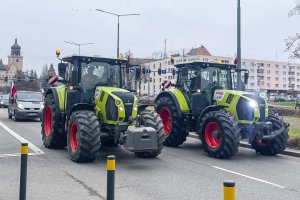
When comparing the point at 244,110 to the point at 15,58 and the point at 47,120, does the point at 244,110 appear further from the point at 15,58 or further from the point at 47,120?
the point at 15,58

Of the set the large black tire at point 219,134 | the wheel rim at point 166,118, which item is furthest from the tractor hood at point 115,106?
the wheel rim at point 166,118

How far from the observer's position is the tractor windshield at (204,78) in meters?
13.2

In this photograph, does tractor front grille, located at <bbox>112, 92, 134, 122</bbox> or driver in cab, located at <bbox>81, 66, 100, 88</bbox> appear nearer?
tractor front grille, located at <bbox>112, 92, 134, 122</bbox>

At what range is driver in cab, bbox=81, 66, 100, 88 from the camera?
1175cm

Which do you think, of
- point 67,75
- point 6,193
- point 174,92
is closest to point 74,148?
point 67,75

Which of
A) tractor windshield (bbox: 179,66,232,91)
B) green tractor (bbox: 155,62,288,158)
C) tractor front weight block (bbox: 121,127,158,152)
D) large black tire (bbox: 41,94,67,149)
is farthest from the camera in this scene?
tractor windshield (bbox: 179,66,232,91)

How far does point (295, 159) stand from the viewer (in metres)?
11.8

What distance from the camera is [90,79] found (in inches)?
466

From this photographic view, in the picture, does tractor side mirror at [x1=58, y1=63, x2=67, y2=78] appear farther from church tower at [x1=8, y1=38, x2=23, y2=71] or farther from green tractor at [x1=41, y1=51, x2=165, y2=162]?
church tower at [x1=8, y1=38, x2=23, y2=71]

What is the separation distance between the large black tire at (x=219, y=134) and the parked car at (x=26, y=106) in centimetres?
1395

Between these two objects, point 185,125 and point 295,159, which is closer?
point 295,159

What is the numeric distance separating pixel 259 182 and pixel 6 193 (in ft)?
15.6

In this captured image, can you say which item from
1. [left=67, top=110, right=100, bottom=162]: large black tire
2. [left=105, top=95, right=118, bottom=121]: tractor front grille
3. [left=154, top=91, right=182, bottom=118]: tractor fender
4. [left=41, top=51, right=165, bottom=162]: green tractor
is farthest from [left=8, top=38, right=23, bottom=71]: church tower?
[left=67, top=110, right=100, bottom=162]: large black tire

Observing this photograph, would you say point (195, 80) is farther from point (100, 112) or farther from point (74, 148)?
point (74, 148)
